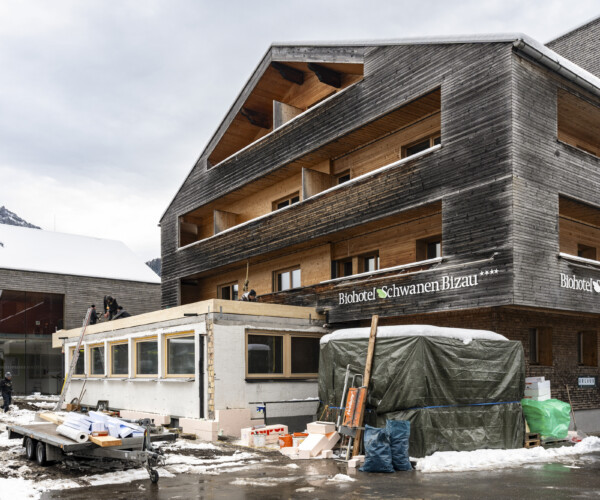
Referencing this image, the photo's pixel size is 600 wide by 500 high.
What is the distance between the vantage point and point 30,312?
3816cm

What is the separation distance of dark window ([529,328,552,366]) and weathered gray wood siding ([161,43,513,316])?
13.0 feet

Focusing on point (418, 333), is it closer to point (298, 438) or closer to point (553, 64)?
point (298, 438)

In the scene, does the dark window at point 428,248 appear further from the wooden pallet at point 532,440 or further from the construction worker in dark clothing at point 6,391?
the construction worker in dark clothing at point 6,391

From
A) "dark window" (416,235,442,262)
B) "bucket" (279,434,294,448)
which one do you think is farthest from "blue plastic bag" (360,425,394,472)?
"dark window" (416,235,442,262)

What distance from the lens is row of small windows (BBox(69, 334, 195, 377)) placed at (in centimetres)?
1931

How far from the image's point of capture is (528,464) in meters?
13.2

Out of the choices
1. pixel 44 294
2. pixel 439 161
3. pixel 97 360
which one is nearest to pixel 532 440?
pixel 439 161

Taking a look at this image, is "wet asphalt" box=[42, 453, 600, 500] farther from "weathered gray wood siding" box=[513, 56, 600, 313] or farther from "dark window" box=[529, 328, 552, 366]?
"dark window" box=[529, 328, 552, 366]

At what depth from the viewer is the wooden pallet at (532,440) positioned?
1519 centimetres

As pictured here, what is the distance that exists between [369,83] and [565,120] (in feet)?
20.3

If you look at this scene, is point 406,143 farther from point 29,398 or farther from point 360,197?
point 29,398

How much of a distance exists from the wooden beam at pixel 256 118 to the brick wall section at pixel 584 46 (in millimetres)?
12318

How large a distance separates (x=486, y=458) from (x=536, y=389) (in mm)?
4179

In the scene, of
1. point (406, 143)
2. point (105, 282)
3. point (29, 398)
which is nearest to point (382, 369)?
point (406, 143)
